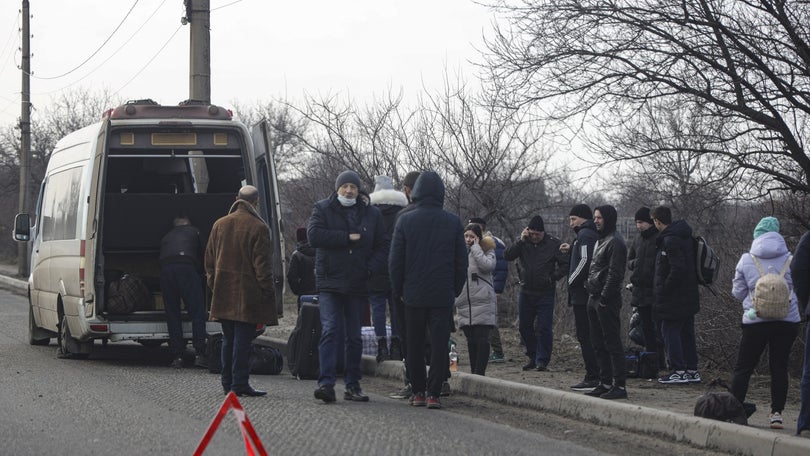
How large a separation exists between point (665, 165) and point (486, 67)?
3605mm

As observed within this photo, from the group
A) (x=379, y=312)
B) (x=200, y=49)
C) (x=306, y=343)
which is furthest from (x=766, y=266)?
(x=200, y=49)

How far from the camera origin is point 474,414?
9086 mm

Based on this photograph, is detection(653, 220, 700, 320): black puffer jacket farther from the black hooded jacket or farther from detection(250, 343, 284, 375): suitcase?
detection(250, 343, 284, 375): suitcase

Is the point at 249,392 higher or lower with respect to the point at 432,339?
lower

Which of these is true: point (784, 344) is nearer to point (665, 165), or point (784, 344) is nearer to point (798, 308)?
point (798, 308)

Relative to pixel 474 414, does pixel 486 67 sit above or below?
above

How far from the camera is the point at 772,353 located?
27.1ft

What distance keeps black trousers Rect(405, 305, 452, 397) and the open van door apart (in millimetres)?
3354

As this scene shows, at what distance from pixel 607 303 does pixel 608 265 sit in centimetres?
34

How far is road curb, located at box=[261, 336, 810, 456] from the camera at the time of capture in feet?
23.4

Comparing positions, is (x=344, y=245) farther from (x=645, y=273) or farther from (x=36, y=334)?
(x=36, y=334)

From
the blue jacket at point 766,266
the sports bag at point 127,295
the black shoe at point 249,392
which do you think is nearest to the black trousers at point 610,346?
the blue jacket at point 766,266

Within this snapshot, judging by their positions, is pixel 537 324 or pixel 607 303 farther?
pixel 537 324

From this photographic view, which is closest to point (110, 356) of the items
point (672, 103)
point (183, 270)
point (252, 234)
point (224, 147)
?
point (183, 270)
